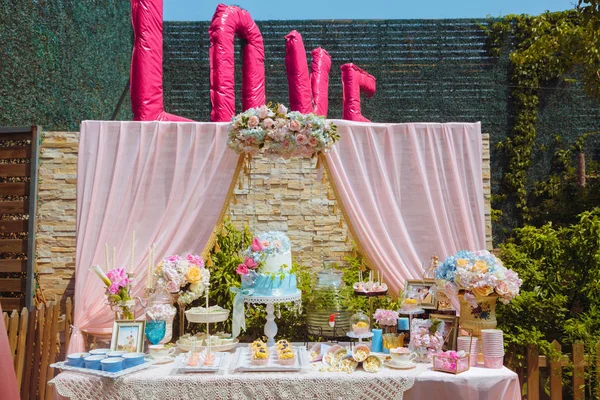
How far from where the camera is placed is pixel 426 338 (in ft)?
10.7

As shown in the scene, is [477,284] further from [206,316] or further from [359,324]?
[206,316]

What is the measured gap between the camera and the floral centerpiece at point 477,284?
3.26 m

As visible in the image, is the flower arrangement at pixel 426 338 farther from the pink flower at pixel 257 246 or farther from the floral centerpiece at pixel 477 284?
the pink flower at pixel 257 246

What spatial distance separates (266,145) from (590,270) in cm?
274

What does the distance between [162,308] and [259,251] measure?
0.72 metres

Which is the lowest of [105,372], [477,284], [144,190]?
[105,372]

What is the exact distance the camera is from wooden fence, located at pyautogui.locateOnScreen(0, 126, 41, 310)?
4.63 meters

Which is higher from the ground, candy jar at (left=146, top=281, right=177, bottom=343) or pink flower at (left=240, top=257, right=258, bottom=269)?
pink flower at (left=240, top=257, right=258, bottom=269)

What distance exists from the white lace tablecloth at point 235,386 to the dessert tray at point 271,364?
0.18 ft

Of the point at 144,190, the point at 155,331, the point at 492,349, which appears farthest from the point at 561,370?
the point at 144,190

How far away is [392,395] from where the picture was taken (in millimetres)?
2990

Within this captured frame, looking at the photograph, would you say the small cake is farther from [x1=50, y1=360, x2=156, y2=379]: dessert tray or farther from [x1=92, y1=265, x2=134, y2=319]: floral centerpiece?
[x1=92, y1=265, x2=134, y2=319]: floral centerpiece

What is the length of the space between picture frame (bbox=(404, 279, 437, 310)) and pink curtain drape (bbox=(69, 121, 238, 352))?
1.56m

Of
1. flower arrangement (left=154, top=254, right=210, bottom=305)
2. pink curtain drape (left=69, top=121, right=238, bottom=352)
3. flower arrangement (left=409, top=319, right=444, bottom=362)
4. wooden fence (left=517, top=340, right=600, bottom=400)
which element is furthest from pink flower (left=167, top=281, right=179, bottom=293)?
wooden fence (left=517, top=340, right=600, bottom=400)
